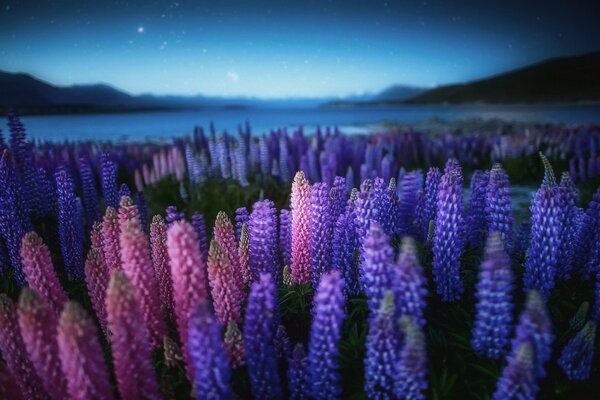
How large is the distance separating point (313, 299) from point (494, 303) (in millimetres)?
1372

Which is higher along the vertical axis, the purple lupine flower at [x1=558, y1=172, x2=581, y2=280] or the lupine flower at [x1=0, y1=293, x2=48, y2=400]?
the purple lupine flower at [x1=558, y1=172, x2=581, y2=280]

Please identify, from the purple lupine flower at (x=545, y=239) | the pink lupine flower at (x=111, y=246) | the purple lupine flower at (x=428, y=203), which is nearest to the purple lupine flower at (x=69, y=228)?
the pink lupine flower at (x=111, y=246)

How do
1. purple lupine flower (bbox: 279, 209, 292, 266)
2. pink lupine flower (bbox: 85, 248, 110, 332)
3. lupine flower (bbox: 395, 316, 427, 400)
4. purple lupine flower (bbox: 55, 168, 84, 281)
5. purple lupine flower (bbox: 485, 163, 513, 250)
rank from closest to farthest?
lupine flower (bbox: 395, 316, 427, 400) < pink lupine flower (bbox: 85, 248, 110, 332) < purple lupine flower (bbox: 485, 163, 513, 250) < purple lupine flower (bbox: 279, 209, 292, 266) < purple lupine flower (bbox: 55, 168, 84, 281)

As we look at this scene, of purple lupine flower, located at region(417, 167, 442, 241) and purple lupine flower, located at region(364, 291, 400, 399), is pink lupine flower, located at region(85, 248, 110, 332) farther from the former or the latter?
purple lupine flower, located at region(417, 167, 442, 241)

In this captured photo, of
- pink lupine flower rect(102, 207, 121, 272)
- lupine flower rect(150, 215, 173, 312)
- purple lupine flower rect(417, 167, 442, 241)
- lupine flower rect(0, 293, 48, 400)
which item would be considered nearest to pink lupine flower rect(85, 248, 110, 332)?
pink lupine flower rect(102, 207, 121, 272)

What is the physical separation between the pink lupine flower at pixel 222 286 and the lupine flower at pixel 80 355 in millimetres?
790

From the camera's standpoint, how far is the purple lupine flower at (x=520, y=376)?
1901mm

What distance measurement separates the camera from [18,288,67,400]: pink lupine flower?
1.99 metres

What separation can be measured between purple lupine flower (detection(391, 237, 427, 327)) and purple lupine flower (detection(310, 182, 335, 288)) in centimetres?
103

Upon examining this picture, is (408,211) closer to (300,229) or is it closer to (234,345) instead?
(300,229)

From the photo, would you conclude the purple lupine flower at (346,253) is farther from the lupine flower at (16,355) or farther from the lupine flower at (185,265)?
the lupine flower at (16,355)

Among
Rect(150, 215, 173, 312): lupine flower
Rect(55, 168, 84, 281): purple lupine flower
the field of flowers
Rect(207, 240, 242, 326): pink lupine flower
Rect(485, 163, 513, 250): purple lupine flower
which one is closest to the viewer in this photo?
the field of flowers

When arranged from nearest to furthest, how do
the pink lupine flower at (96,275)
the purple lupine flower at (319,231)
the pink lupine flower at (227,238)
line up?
the pink lupine flower at (96,275) → the pink lupine flower at (227,238) → the purple lupine flower at (319,231)

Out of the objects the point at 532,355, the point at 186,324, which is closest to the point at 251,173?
the point at 186,324
